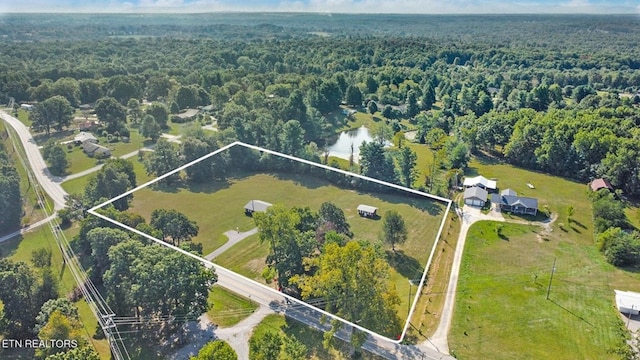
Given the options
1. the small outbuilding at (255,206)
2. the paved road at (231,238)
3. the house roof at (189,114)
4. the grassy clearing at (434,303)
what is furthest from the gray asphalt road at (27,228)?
the house roof at (189,114)

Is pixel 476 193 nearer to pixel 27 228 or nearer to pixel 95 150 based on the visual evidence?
pixel 27 228

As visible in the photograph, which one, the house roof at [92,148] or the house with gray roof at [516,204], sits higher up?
the house with gray roof at [516,204]

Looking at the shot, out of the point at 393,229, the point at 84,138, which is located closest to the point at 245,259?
the point at 393,229

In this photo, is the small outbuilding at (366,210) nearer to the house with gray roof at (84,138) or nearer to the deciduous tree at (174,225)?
the deciduous tree at (174,225)

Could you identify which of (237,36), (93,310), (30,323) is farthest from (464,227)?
(237,36)

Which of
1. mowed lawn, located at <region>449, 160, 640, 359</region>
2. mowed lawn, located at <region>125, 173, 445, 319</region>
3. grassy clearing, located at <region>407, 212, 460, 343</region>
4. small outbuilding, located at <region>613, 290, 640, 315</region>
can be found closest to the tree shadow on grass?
mowed lawn, located at <region>125, 173, 445, 319</region>

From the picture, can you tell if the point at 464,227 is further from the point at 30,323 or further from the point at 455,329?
the point at 30,323

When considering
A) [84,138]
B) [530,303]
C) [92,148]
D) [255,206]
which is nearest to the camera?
[255,206]
